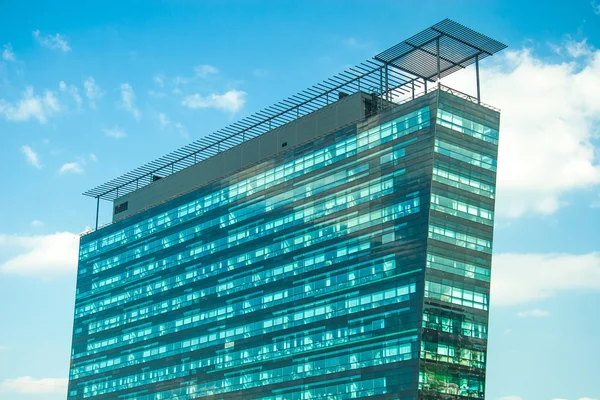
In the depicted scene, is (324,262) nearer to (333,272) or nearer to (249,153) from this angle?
(333,272)

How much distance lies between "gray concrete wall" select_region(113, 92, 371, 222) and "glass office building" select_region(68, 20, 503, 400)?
297 mm

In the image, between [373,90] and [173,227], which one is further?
[173,227]

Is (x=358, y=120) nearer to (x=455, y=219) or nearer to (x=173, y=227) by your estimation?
(x=455, y=219)

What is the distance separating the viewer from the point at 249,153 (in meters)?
154

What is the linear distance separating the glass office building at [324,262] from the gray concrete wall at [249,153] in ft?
0.97

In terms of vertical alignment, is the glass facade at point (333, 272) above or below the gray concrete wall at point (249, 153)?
below

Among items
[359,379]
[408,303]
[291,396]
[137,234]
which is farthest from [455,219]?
[137,234]

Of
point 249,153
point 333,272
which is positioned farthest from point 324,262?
point 249,153

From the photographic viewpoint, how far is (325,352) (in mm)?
130625

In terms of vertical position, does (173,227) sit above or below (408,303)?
above

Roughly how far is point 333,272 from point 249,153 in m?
28.4

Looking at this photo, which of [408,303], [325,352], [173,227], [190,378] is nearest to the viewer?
[408,303]

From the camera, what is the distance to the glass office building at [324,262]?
122 meters

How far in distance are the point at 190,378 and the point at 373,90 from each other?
48050 millimetres
